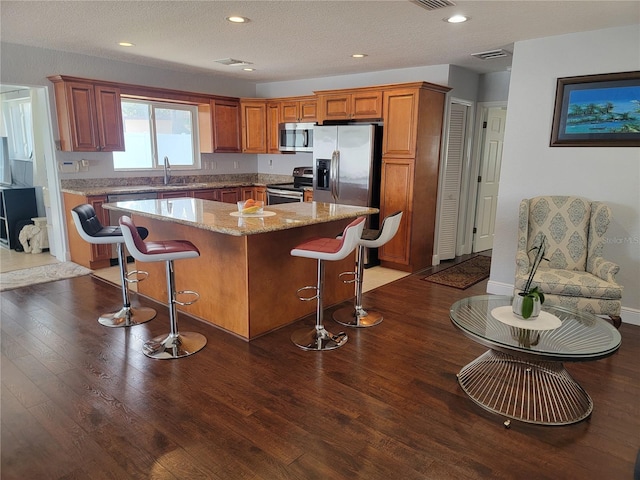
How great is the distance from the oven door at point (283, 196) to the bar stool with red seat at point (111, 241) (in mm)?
2727

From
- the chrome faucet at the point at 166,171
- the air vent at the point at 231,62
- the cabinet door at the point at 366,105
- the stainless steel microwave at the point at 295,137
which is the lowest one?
the chrome faucet at the point at 166,171

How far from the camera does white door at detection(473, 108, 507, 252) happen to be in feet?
20.0

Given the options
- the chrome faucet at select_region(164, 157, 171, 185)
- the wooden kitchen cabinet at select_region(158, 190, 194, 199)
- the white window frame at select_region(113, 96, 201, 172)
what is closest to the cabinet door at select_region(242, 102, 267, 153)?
the white window frame at select_region(113, 96, 201, 172)

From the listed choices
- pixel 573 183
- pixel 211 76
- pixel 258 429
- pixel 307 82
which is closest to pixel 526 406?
pixel 258 429

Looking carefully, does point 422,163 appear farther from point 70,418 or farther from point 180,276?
point 70,418

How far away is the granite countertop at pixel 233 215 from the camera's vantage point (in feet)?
9.75

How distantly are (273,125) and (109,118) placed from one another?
2.46 m

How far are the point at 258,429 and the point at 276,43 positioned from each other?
143 inches

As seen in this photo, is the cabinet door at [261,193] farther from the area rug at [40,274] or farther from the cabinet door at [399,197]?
the area rug at [40,274]

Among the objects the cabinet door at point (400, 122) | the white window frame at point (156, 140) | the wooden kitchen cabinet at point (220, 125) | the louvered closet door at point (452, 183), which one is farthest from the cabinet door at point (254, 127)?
the louvered closet door at point (452, 183)

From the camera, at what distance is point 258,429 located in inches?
89.8

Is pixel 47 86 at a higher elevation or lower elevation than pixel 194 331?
higher

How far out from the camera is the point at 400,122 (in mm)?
5035

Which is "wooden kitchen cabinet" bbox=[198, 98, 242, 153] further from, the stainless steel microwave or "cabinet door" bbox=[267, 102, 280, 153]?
the stainless steel microwave
